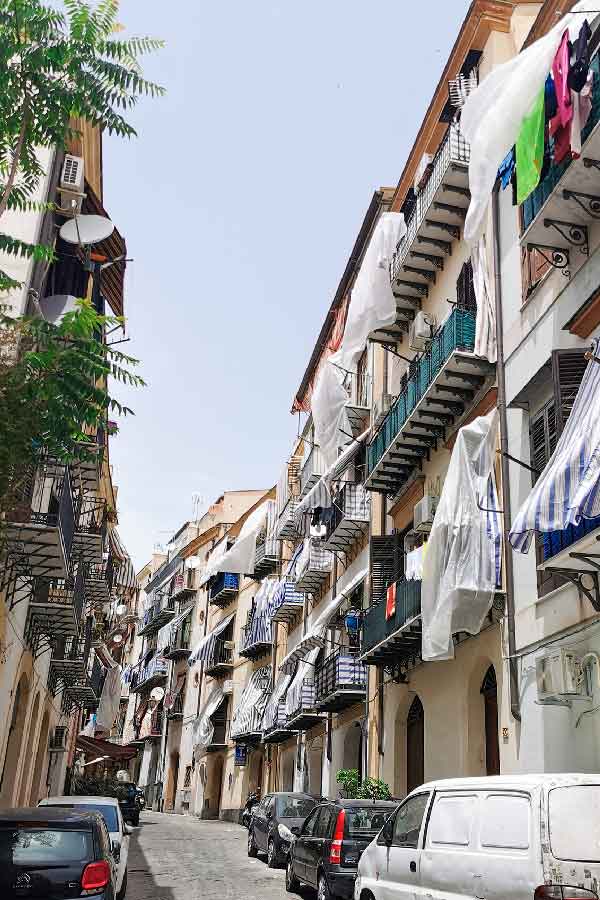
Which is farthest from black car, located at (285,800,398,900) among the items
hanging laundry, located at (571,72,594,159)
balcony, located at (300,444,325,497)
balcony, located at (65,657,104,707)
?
balcony, located at (300,444,325,497)

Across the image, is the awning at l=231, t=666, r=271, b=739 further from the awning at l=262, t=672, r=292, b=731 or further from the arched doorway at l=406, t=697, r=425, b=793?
the arched doorway at l=406, t=697, r=425, b=793

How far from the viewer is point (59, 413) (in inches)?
348

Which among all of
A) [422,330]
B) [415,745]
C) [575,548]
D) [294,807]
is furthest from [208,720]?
[575,548]

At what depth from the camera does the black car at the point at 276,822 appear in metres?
18.6

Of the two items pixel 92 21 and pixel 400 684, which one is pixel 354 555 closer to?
pixel 400 684

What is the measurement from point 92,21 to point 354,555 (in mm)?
19356

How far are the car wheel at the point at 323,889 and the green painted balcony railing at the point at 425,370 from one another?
8890 millimetres

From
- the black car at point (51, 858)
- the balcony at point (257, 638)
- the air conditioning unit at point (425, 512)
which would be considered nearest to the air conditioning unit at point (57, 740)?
the balcony at point (257, 638)

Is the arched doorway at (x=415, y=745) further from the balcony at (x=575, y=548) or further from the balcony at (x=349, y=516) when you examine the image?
the balcony at (x=575, y=548)

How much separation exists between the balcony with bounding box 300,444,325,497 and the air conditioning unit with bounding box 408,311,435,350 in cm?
1192

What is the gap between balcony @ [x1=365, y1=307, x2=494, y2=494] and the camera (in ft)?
53.6

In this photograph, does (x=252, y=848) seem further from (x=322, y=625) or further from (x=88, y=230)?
(x=88, y=230)

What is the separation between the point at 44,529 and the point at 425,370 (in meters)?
8.03

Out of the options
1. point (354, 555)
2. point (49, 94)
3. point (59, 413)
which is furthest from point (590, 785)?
point (354, 555)
